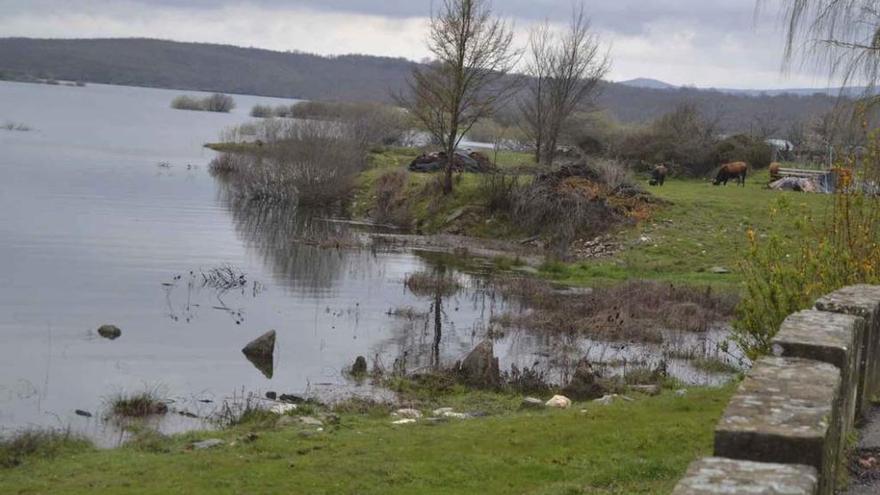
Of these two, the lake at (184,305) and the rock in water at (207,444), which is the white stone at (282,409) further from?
the rock in water at (207,444)

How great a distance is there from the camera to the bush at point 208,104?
18588 centimetres

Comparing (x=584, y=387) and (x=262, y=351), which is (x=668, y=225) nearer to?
(x=262, y=351)

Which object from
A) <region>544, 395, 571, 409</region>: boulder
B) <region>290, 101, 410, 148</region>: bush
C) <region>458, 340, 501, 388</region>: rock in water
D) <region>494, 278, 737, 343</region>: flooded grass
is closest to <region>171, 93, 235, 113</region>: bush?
<region>290, 101, 410, 148</region>: bush

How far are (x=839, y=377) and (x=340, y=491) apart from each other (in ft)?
18.5

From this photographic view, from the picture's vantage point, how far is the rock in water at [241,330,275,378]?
20.5m

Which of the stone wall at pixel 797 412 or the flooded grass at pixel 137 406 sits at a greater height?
the stone wall at pixel 797 412

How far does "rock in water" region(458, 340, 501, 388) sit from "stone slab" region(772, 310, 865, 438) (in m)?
10.8

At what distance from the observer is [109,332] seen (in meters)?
22.3

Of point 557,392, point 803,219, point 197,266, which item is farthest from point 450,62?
point 803,219

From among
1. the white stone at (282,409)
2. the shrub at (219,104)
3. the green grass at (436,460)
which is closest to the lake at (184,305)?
the white stone at (282,409)

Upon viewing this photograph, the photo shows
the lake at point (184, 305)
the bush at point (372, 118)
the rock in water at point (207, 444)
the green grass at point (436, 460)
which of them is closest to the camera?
the green grass at point (436, 460)

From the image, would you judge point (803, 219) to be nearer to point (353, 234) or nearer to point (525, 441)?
point (525, 441)

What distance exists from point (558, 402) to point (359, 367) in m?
4.99

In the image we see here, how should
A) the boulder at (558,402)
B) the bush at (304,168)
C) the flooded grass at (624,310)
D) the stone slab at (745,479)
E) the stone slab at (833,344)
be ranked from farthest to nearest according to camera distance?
the bush at (304,168), the flooded grass at (624,310), the boulder at (558,402), the stone slab at (833,344), the stone slab at (745,479)
